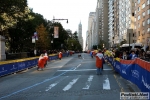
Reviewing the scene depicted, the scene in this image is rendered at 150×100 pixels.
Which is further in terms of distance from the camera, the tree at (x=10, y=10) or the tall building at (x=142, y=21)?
the tall building at (x=142, y=21)

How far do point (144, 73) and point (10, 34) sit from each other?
→ 170 feet

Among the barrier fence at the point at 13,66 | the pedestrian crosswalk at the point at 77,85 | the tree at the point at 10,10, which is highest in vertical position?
the tree at the point at 10,10

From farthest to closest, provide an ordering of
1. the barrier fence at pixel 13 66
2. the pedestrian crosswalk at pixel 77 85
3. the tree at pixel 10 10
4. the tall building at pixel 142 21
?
1. the tall building at pixel 142 21
2. the tree at pixel 10 10
3. the barrier fence at pixel 13 66
4. the pedestrian crosswalk at pixel 77 85

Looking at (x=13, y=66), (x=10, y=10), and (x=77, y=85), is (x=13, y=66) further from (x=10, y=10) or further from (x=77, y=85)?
(x=10, y=10)

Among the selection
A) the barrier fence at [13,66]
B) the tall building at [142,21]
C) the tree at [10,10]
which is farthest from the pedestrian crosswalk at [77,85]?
the tall building at [142,21]

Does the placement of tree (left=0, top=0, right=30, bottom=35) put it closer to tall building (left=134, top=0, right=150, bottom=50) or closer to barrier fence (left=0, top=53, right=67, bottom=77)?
barrier fence (left=0, top=53, right=67, bottom=77)

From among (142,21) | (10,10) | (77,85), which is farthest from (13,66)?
(142,21)

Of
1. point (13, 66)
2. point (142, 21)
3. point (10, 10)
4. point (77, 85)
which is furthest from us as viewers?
point (142, 21)

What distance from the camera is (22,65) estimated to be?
22.5 metres

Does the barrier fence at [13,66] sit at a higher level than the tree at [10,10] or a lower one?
lower

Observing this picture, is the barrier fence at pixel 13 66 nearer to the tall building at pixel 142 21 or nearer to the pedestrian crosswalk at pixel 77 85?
the pedestrian crosswalk at pixel 77 85

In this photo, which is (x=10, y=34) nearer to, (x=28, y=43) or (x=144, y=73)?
(x=28, y=43)

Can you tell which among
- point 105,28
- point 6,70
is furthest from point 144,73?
point 105,28

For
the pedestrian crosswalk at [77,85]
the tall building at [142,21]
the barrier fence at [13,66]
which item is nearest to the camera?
the pedestrian crosswalk at [77,85]
